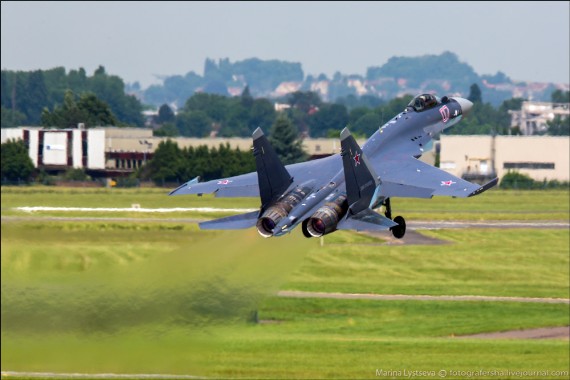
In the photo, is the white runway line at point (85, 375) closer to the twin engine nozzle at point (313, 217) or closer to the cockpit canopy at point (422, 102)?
the cockpit canopy at point (422, 102)

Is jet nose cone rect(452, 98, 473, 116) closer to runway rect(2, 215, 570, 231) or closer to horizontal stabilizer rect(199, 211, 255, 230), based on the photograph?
horizontal stabilizer rect(199, 211, 255, 230)

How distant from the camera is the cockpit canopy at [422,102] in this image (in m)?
48.1

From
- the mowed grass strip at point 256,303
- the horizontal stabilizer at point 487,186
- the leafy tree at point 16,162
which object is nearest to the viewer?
the horizontal stabilizer at point 487,186

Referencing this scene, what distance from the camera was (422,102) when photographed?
48250mm

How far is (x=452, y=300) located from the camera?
11375cm

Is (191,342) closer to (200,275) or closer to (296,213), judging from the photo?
(200,275)

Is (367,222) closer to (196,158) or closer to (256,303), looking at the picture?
(256,303)

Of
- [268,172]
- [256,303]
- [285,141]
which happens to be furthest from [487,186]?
[285,141]

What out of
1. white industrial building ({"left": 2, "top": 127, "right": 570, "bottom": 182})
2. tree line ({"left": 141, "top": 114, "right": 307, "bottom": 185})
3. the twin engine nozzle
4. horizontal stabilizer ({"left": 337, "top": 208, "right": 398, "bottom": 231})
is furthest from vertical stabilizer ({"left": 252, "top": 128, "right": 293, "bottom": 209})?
white industrial building ({"left": 2, "top": 127, "right": 570, "bottom": 182})

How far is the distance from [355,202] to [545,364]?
5645 cm

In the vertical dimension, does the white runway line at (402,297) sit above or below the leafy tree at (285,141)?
below

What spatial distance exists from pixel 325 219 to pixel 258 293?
16354mm

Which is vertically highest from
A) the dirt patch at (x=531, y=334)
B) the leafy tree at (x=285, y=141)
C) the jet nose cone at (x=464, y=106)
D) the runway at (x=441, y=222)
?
the jet nose cone at (x=464, y=106)

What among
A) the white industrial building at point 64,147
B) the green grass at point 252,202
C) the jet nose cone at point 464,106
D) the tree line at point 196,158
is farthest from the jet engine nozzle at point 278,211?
the white industrial building at point 64,147
